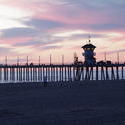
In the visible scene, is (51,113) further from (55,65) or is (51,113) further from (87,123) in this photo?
(55,65)

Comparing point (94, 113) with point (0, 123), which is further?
point (94, 113)

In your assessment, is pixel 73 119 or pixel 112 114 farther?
pixel 112 114

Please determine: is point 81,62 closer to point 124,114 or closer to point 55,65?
point 55,65

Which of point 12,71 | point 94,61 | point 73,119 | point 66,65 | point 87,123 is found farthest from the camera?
point 12,71

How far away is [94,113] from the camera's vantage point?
16.4 metres

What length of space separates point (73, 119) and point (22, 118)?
6.63ft

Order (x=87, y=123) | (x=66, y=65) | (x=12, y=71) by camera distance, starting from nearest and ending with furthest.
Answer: (x=87, y=123)
(x=66, y=65)
(x=12, y=71)

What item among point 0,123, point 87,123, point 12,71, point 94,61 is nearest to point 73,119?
point 87,123

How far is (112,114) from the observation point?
15820mm

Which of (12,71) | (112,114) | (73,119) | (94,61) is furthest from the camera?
(12,71)

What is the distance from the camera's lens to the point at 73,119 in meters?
14.9

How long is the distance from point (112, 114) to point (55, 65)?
5785 cm

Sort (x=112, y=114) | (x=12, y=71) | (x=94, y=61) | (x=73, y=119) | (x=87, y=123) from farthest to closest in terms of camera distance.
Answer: (x=12, y=71) → (x=94, y=61) → (x=112, y=114) → (x=73, y=119) → (x=87, y=123)

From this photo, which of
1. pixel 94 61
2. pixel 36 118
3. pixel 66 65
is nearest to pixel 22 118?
pixel 36 118
